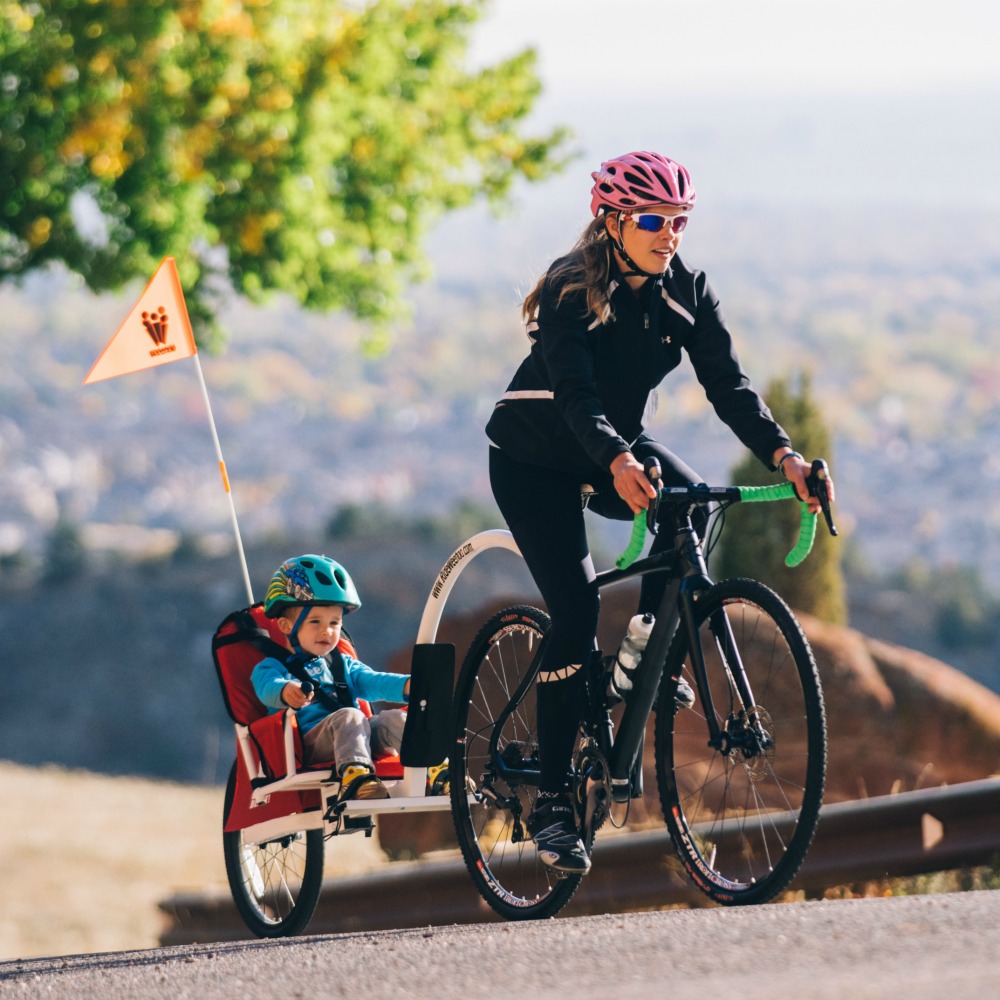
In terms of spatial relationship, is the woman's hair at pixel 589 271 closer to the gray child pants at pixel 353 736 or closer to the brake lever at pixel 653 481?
the brake lever at pixel 653 481

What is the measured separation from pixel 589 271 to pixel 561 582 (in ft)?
3.21

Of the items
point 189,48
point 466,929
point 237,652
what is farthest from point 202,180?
point 466,929

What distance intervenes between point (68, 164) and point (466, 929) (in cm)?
1147

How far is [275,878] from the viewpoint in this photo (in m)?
6.45

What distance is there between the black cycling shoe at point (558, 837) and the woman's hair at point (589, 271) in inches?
61.2

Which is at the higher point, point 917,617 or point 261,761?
point 261,761

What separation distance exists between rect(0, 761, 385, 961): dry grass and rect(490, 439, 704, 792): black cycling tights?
4.06 meters

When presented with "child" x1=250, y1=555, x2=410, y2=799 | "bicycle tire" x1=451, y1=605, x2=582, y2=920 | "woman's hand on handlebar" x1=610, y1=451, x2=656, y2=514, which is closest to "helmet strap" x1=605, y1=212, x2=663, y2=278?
"woman's hand on handlebar" x1=610, y1=451, x2=656, y2=514

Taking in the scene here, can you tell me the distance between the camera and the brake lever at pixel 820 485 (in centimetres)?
488

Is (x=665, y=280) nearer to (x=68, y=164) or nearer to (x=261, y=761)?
(x=261, y=761)

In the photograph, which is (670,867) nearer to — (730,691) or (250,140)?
(730,691)

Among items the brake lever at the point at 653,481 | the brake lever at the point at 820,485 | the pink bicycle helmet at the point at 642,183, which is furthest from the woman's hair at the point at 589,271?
the brake lever at the point at 820,485

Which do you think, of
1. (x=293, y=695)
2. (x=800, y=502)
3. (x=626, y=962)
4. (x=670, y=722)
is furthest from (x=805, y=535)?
(x=293, y=695)

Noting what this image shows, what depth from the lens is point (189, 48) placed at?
586 inches
